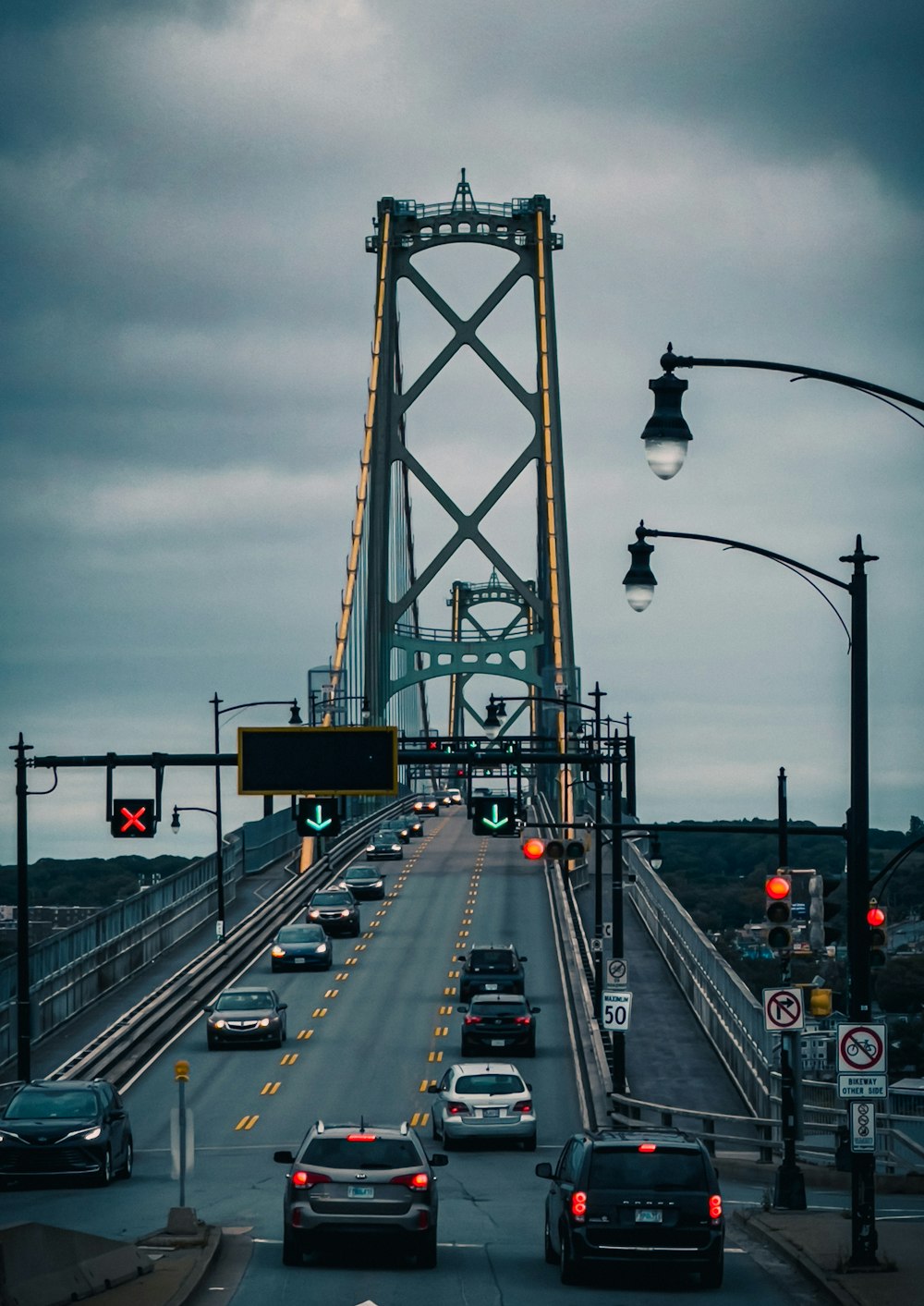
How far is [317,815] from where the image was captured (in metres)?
39.5

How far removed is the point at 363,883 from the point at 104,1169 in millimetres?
52677

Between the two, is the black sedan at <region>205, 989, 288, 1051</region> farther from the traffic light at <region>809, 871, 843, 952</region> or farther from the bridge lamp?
the bridge lamp

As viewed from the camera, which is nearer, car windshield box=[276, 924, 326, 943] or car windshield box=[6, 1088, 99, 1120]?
car windshield box=[6, 1088, 99, 1120]

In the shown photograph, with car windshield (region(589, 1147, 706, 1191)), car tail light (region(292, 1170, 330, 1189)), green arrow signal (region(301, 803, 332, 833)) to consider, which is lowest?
car tail light (region(292, 1170, 330, 1189))

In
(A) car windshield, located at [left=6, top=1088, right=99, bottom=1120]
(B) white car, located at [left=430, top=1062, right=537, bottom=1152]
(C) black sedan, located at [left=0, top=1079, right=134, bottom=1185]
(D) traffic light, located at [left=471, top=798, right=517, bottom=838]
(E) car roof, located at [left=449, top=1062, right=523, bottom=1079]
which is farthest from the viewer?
(D) traffic light, located at [left=471, top=798, right=517, bottom=838]

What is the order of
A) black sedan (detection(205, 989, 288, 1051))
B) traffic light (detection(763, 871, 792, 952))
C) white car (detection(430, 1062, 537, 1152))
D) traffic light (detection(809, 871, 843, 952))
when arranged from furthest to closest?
1. black sedan (detection(205, 989, 288, 1051))
2. white car (detection(430, 1062, 537, 1152))
3. traffic light (detection(763, 871, 792, 952))
4. traffic light (detection(809, 871, 843, 952))

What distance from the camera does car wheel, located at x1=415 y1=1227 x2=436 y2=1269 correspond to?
23125 millimetres

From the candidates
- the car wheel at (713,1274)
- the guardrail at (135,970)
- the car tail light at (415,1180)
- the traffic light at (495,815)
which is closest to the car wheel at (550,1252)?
the car tail light at (415,1180)

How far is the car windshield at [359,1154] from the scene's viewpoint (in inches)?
909

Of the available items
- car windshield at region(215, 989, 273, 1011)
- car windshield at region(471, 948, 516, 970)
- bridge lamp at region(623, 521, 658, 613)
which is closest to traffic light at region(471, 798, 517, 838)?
car windshield at region(215, 989, 273, 1011)

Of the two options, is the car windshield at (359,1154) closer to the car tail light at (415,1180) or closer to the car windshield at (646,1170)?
the car tail light at (415,1180)

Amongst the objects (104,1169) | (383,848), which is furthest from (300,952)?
(383,848)

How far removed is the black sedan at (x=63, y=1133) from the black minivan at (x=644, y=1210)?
11.9 metres

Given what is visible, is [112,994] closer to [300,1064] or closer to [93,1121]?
[300,1064]
